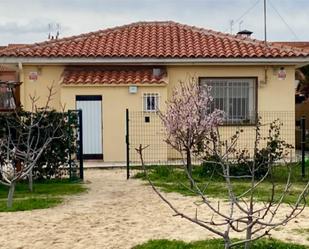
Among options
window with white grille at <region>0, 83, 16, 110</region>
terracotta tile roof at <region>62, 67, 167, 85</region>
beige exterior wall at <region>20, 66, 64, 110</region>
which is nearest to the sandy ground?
window with white grille at <region>0, 83, 16, 110</region>

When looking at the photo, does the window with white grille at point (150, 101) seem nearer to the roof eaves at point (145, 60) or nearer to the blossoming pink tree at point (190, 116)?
the blossoming pink tree at point (190, 116)

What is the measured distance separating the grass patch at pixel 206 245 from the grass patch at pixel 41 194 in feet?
12.2

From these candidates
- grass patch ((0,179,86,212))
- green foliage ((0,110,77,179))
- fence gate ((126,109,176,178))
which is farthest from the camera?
fence gate ((126,109,176,178))

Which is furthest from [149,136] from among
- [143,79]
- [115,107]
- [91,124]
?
[91,124]

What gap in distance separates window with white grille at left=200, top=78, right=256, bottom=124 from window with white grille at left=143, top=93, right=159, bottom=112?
1.77 meters

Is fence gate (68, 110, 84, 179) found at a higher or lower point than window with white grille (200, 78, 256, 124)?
lower

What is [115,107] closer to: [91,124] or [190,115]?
[91,124]

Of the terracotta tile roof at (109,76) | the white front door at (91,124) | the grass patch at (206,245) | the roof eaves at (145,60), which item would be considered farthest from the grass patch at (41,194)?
the roof eaves at (145,60)

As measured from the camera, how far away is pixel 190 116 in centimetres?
1664

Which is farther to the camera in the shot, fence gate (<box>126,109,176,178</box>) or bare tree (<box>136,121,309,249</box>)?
fence gate (<box>126,109,176,178</box>)

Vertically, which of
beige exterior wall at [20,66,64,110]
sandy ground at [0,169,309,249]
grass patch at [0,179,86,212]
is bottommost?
sandy ground at [0,169,309,249]

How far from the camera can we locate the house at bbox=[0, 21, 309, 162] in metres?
19.3

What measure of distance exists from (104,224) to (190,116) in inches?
312

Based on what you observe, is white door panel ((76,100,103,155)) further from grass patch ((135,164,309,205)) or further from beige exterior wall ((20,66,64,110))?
grass patch ((135,164,309,205))
